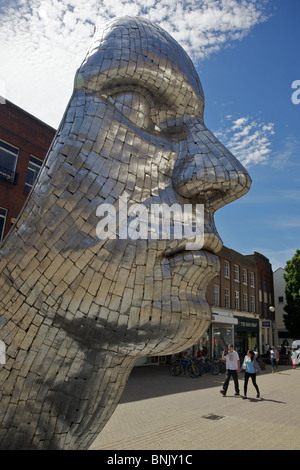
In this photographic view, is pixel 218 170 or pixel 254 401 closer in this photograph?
pixel 218 170

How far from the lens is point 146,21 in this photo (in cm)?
160

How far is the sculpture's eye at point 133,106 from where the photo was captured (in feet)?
4.52

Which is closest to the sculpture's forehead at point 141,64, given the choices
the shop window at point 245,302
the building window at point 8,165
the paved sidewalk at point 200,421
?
the paved sidewalk at point 200,421

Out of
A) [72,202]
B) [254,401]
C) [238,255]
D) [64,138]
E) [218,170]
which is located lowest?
[254,401]

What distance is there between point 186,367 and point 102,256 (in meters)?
17.2

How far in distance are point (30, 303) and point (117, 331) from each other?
1.12ft

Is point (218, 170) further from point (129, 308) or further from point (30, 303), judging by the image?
point (30, 303)

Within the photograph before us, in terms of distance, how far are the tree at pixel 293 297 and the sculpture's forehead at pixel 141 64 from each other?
37.2 m

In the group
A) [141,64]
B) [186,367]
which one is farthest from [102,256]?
[186,367]

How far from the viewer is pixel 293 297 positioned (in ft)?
116

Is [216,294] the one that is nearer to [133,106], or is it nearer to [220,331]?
[220,331]

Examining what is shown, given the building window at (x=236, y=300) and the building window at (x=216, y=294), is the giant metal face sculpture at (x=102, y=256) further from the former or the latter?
the building window at (x=236, y=300)

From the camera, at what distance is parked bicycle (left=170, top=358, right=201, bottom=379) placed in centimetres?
1636
